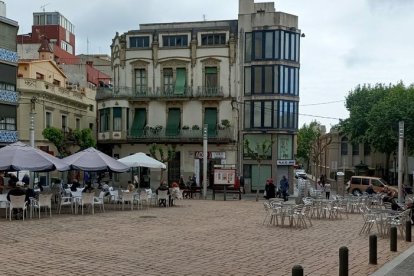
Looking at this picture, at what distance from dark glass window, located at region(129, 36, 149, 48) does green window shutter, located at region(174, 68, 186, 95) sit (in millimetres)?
3921

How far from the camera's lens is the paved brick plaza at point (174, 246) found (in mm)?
10242

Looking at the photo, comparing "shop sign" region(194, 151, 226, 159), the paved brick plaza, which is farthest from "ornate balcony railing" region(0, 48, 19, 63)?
the paved brick plaza

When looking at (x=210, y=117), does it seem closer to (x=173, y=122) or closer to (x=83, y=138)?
(x=173, y=122)

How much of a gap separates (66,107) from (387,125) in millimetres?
29508

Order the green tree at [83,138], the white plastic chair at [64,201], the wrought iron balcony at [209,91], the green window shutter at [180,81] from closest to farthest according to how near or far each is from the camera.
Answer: the white plastic chair at [64,201] → the green tree at [83,138] → the wrought iron balcony at [209,91] → the green window shutter at [180,81]

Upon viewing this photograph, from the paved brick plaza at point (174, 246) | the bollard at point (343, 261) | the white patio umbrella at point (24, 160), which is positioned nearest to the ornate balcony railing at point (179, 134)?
the white patio umbrella at point (24, 160)

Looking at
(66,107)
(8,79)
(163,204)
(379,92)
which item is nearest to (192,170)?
(66,107)

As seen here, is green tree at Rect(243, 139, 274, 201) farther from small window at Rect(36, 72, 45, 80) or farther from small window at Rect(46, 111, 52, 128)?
small window at Rect(36, 72, 45, 80)

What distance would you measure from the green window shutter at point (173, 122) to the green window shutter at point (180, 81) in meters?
1.66

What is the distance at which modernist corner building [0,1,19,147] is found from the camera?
121ft

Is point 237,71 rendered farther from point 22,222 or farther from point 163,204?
point 22,222

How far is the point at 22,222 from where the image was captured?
1722 cm

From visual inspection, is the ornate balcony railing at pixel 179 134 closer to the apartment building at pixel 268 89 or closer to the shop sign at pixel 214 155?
the shop sign at pixel 214 155

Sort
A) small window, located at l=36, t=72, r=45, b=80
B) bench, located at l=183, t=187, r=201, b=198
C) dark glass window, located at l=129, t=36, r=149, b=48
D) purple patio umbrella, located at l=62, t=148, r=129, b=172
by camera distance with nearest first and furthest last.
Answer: purple patio umbrella, located at l=62, t=148, r=129, b=172 < bench, located at l=183, t=187, r=201, b=198 < small window, located at l=36, t=72, r=45, b=80 < dark glass window, located at l=129, t=36, r=149, b=48
